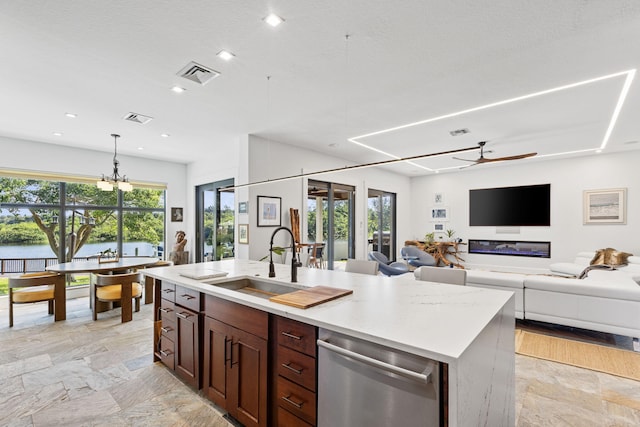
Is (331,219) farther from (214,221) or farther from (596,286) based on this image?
(596,286)

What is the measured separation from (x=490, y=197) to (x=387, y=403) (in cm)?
843

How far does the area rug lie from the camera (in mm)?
2818

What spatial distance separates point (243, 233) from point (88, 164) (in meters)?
3.42

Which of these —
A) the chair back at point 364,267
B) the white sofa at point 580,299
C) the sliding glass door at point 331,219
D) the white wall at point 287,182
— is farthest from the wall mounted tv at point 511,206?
the chair back at point 364,267

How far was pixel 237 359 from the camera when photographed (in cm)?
195

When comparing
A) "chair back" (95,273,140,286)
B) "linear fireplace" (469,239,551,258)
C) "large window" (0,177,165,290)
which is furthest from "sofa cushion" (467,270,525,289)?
"large window" (0,177,165,290)

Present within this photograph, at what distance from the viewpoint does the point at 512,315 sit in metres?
1.99

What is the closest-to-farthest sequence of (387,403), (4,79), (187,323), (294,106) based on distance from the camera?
(387,403) < (187,323) < (4,79) < (294,106)

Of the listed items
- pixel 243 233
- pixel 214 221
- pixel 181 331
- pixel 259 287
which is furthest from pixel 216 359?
pixel 214 221

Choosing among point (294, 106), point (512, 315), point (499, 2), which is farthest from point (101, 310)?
point (499, 2)

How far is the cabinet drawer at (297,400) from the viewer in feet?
4.92

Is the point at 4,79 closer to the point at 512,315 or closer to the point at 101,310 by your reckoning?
the point at 101,310

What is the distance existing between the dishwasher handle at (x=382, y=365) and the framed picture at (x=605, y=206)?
27.0 feet

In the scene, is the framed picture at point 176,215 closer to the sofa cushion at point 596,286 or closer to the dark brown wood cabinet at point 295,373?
the dark brown wood cabinet at point 295,373
